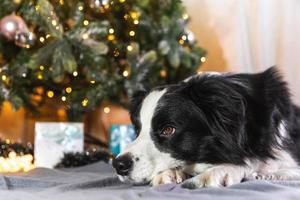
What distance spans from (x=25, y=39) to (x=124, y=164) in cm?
113

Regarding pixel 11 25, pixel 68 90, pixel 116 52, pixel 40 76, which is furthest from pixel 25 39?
pixel 116 52

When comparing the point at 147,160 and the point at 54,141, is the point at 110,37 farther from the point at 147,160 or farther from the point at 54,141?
the point at 147,160

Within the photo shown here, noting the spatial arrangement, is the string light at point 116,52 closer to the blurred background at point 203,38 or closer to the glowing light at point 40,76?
the blurred background at point 203,38

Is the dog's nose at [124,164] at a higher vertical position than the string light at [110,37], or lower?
lower

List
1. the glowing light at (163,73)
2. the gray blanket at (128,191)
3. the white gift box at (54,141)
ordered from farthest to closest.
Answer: the glowing light at (163,73) < the white gift box at (54,141) < the gray blanket at (128,191)

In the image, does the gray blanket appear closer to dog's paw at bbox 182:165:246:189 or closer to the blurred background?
dog's paw at bbox 182:165:246:189

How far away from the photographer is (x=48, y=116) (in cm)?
338

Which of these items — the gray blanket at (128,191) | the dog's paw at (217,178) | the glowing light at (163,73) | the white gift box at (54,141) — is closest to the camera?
the gray blanket at (128,191)

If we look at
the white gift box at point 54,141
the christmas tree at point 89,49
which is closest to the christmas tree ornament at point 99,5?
the christmas tree at point 89,49

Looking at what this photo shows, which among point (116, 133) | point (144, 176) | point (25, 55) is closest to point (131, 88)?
point (116, 133)

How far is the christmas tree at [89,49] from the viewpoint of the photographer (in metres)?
2.41

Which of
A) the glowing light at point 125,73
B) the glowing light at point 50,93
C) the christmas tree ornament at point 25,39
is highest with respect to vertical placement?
the christmas tree ornament at point 25,39

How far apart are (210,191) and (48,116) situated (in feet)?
7.33

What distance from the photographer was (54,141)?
2596 millimetres
